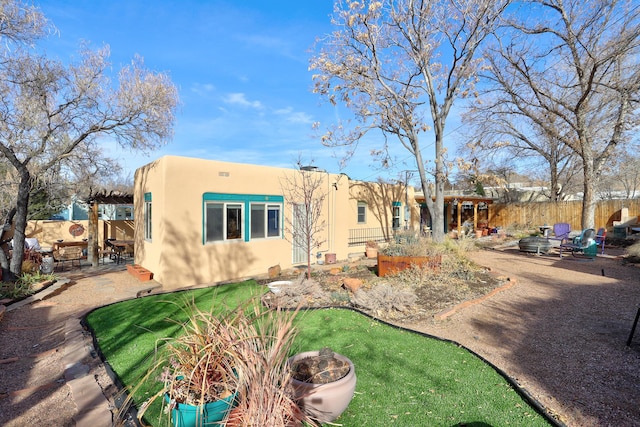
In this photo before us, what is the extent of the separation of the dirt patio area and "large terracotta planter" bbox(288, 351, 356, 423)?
5.74 ft

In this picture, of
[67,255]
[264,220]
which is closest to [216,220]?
[264,220]

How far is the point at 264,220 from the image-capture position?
9.65m

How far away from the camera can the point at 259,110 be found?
14.1 metres

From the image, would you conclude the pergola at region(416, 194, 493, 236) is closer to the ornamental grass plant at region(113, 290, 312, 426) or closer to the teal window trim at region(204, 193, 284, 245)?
the teal window trim at region(204, 193, 284, 245)

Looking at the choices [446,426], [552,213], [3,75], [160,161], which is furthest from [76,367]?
[552,213]

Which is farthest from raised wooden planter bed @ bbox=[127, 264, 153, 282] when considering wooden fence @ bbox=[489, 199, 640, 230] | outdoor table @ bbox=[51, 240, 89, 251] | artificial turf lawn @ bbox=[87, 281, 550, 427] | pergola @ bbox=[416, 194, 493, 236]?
wooden fence @ bbox=[489, 199, 640, 230]

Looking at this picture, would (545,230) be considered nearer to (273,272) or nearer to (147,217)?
(273,272)

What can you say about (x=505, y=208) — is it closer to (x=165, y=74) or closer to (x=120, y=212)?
(x=165, y=74)

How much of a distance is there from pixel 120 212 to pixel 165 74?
13.3 metres

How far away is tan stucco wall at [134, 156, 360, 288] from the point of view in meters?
7.73

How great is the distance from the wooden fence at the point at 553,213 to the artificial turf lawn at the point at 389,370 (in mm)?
20349

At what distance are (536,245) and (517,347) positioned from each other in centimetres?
951

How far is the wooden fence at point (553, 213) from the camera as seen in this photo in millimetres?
18094

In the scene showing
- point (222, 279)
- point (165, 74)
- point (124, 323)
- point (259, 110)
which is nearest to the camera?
point (124, 323)
